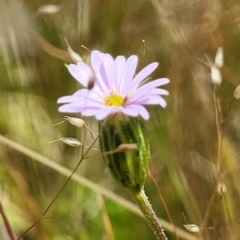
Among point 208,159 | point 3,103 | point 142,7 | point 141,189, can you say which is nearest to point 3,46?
point 3,103

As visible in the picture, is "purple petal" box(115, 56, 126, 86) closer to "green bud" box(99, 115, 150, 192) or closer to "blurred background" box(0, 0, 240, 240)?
"green bud" box(99, 115, 150, 192)

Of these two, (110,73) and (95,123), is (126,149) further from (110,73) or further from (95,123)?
(95,123)

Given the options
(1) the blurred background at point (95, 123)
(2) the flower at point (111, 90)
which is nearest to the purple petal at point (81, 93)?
(2) the flower at point (111, 90)

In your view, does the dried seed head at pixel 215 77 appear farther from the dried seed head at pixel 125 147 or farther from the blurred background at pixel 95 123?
the blurred background at pixel 95 123

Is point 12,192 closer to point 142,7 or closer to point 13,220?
Answer: point 13,220

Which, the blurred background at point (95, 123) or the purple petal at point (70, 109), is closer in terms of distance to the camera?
the purple petal at point (70, 109)

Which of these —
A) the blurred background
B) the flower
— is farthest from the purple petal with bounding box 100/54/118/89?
the blurred background

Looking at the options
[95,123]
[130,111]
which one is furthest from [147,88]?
[95,123]

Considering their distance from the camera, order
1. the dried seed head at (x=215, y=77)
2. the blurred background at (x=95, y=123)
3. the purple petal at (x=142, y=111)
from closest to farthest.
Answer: the purple petal at (x=142, y=111) < the dried seed head at (x=215, y=77) < the blurred background at (x=95, y=123)
